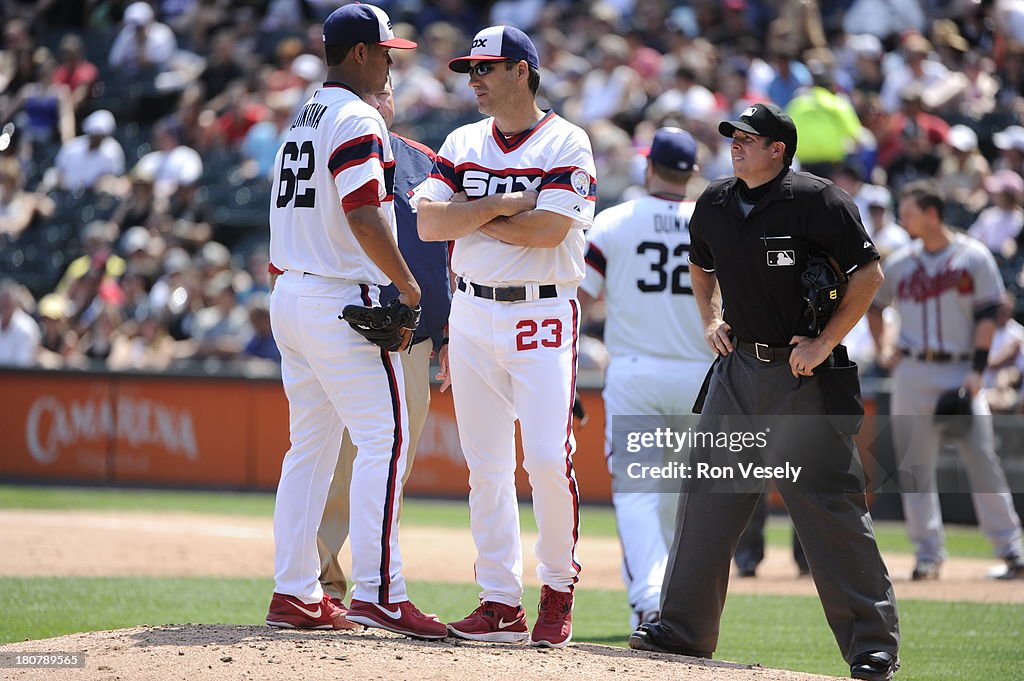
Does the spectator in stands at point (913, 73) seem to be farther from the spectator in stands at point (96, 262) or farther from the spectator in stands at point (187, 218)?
the spectator in stands at point (96, 262)

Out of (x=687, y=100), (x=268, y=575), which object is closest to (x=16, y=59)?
(x=687, y=100)

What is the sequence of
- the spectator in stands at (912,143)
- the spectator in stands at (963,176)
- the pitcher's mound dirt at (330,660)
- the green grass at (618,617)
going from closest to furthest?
1. the pitcher's mound dirt at (330,660)
2. the green grass at (618,617)
3. the spectator in stands at (963,176)
4. the spectator in stands at (912,143)

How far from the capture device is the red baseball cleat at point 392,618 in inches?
216

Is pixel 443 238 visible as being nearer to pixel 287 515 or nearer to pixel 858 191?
pixel 287 515

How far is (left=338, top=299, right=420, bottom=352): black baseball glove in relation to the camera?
5.46m

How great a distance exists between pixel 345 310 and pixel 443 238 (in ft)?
1.69

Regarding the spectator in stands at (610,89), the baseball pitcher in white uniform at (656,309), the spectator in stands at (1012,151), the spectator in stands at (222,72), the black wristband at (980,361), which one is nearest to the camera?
the baseball pitcher in white uniform at (656,309)

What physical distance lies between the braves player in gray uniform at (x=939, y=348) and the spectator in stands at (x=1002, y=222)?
13.6 ft

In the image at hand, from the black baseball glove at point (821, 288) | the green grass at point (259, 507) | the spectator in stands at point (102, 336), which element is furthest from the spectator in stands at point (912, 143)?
the black baseball glove at point (821, 288)

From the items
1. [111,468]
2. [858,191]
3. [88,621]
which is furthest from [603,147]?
[88,621]

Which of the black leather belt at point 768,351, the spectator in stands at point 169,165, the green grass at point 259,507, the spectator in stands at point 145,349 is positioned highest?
the spectator in stands at point 169,165

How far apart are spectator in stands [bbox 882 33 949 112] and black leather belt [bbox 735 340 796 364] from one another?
10855 mm

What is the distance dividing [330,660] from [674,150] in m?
3.71

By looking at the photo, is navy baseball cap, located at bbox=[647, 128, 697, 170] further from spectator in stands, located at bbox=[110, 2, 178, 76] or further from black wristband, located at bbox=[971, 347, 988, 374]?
spectator in stands, located at bbox=[110, 2, 178, 76]
